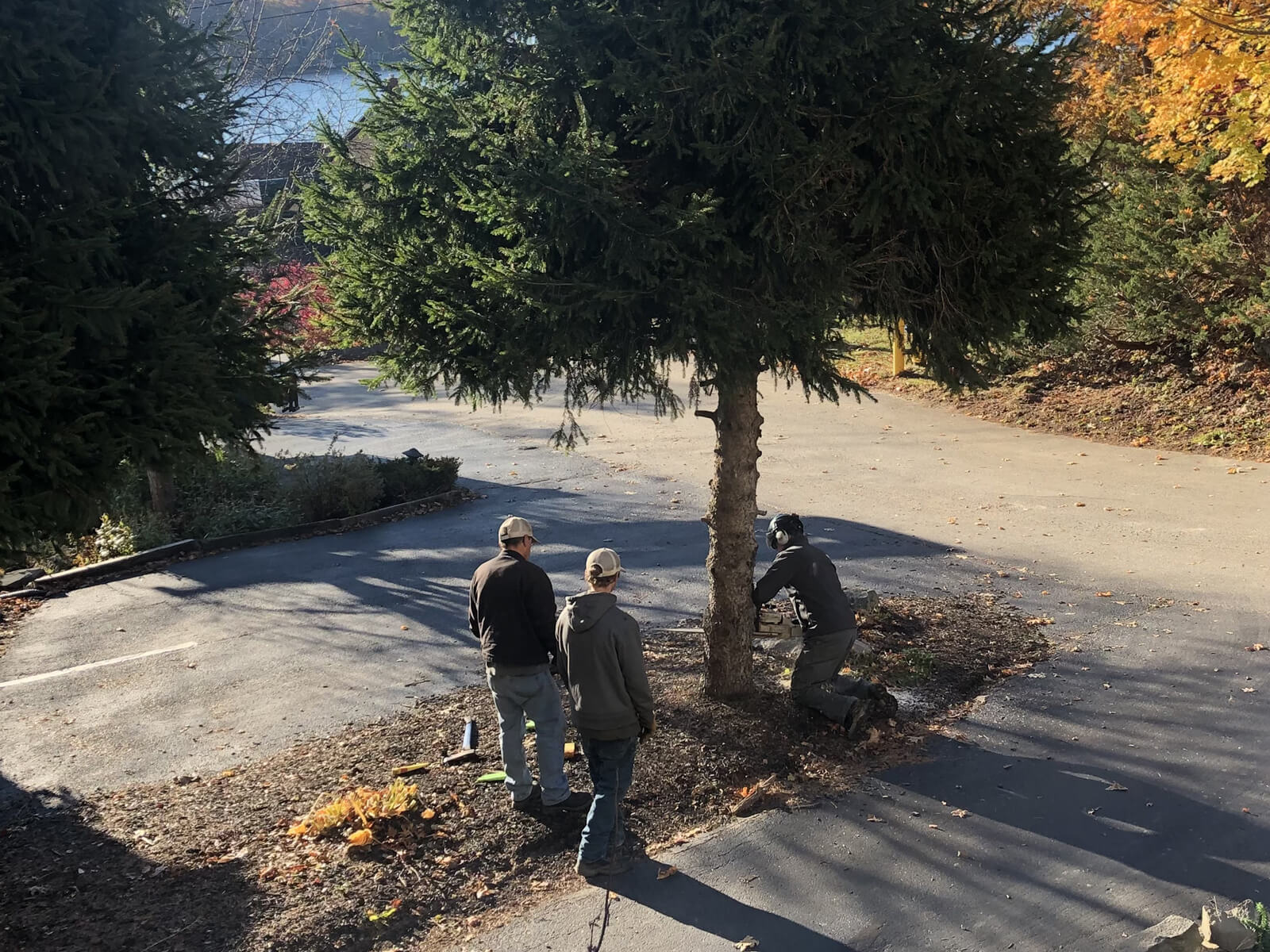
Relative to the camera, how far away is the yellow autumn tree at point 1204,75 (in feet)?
38.9

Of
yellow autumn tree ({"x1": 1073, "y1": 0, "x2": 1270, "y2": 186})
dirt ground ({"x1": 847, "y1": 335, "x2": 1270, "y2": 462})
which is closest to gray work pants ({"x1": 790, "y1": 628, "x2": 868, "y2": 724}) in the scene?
dirt ground ({"x1": 847, "y1": 335, "x2": 1270, "y2": 462})

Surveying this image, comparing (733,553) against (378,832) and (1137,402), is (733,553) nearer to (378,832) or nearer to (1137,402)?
(378,832)

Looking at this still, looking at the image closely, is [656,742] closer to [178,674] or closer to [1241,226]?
[178,674]

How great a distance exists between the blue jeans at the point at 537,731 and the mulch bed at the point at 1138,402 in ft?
29.8

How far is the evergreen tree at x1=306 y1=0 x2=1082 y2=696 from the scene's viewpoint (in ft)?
17.7

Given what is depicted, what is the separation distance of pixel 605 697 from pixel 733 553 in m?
2.14

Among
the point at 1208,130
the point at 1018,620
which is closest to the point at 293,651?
the point at 1018,620

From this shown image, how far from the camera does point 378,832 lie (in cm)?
539

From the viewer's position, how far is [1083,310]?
21.0 ft

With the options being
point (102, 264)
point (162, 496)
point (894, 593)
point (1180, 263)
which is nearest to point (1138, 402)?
point (1180, 263)

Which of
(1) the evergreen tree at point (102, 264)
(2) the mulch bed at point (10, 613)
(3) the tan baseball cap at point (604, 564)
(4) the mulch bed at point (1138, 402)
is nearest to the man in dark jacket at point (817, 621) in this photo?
(3) the tan baseball cap at point (604, 564)

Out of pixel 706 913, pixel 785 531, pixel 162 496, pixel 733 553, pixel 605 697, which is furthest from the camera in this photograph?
pixel 162 496

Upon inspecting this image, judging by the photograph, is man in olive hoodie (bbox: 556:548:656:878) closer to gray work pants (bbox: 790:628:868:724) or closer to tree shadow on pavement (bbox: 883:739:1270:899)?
gray work pants (bbox: 790:628:868:724)

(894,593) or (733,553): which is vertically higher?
(733,553)
